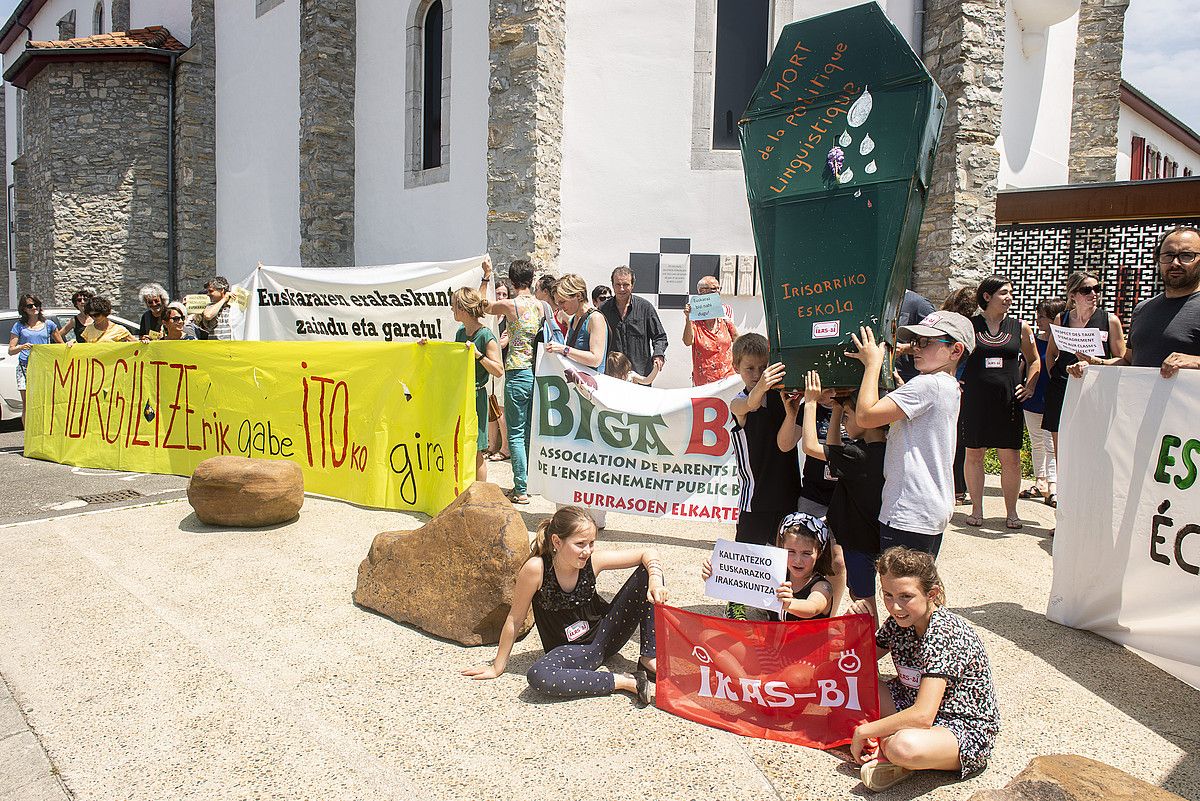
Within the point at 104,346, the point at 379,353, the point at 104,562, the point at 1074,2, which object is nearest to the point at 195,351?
the point at 104,346

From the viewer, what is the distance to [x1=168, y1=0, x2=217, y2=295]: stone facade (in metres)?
18.2

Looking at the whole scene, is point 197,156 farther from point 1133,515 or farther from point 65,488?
point 1133,515

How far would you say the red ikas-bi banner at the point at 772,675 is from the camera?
314 centimetres

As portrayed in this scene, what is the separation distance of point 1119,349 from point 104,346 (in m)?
9.46

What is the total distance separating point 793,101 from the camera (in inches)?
157

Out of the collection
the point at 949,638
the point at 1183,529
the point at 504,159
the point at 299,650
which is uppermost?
the point at 504,159

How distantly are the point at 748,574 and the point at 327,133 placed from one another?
42.9 feet

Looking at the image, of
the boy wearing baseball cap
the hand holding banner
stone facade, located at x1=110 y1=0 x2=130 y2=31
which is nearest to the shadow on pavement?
the boy wearing baseball cap

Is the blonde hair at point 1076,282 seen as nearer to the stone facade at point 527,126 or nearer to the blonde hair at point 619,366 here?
the blonde hair at point 619,366

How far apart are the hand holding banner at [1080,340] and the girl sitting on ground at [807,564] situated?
9.37ft

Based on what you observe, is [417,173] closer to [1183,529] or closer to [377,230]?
[377,230]

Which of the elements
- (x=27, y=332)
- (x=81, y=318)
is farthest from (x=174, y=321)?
(x=27, y=332)

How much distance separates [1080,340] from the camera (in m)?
5.40

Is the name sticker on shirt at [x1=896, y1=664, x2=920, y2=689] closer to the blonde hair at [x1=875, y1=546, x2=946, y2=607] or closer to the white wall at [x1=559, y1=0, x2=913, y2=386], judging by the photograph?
the blonde hair at [x1=875, y1=546, x2=946, y2=607]
